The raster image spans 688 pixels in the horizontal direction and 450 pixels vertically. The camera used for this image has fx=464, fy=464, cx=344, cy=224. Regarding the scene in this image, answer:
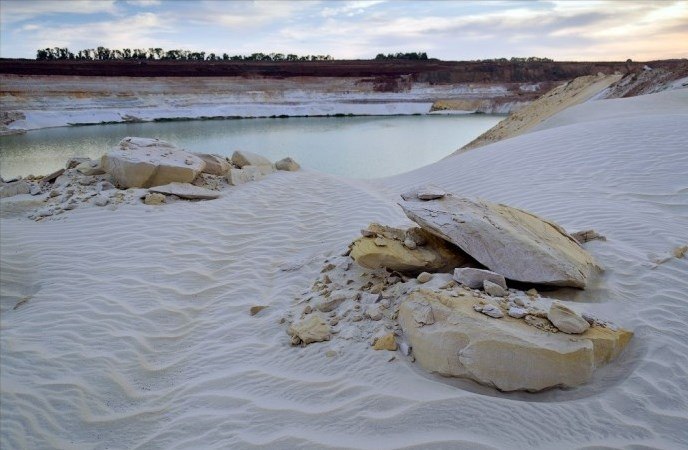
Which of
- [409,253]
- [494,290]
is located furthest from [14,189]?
[494,290]

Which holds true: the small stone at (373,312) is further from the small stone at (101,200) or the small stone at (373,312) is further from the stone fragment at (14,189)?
the stone fragment at (14,189)

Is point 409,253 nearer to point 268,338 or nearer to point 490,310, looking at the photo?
point 490,310

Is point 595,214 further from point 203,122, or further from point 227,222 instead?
point 203,122

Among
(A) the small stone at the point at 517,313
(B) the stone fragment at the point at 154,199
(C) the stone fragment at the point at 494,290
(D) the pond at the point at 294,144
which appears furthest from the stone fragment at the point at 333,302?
(D) the pond at the point at 294,144

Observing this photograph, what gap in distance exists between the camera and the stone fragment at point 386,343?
315cm

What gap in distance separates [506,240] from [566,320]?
1020 mm

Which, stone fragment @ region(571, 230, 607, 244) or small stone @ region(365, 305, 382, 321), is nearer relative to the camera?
small stone @ region(365, 305, 382, 321)

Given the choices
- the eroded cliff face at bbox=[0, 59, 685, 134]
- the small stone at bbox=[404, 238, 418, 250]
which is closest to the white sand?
the small stone at bbox=[404, 238, 418, 250]

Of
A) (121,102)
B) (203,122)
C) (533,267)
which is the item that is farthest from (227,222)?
(121,102)

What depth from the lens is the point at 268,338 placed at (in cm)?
379

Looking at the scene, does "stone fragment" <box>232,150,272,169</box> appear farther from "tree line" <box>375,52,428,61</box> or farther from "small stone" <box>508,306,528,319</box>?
"tree line" <box>375,52,428,61</box>

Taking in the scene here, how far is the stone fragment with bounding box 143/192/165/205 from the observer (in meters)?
7.14

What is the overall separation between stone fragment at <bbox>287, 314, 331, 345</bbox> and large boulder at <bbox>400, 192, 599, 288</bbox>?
3.94 ft

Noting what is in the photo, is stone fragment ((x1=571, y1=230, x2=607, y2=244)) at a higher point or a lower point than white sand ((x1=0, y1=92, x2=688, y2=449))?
higher
